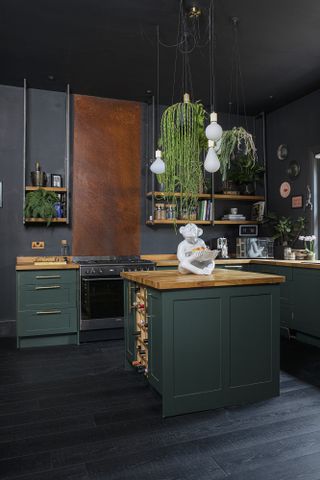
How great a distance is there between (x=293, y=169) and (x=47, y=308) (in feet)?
12.0

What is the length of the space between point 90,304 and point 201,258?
1.84 metres

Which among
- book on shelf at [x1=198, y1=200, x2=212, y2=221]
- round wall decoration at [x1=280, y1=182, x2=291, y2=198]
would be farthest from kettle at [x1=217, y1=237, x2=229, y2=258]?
round wall decoration at [x1=280, y1=182, x2=291, y2=198]

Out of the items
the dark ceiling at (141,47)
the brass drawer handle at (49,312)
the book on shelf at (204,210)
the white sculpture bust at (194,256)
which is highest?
the dark ceiling at (141,47)

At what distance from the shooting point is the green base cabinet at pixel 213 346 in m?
2.42

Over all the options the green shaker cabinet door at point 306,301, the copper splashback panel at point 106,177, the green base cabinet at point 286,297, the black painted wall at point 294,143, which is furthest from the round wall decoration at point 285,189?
the copper splashback panel at point 106,177

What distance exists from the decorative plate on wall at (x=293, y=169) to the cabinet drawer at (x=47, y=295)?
324cm

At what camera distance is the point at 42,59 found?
12.9 ft

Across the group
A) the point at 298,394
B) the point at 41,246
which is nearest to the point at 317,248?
the point at 298,394

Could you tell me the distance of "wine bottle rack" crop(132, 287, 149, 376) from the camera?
282 centimetres

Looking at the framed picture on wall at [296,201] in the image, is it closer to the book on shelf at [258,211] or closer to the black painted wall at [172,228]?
the book on shelf at [258,211]

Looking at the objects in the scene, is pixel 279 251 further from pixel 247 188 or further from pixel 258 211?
pixel 247 188

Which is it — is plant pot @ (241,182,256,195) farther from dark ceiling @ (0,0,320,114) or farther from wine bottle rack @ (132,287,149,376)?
wine bottle rack @ (132,287,149,376)

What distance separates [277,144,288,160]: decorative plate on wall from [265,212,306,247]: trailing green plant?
0.83 metres

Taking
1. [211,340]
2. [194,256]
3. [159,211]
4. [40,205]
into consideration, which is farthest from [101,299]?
[211,340]
